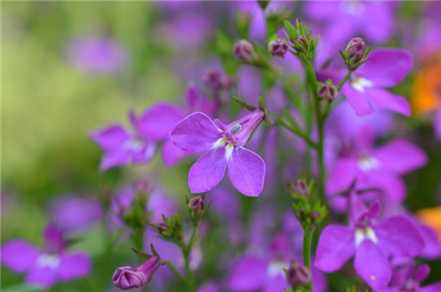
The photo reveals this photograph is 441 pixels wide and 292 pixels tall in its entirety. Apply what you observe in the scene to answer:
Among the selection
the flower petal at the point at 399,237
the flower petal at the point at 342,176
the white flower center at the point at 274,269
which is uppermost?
the flower petal at the point at 342,176

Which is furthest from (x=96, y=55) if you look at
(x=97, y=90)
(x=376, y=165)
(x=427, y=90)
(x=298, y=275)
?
(x=298, y=275)

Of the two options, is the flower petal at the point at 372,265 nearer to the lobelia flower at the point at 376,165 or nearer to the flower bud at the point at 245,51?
the lobelia flower at the point at 376,165

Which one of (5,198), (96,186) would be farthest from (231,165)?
(5,198)

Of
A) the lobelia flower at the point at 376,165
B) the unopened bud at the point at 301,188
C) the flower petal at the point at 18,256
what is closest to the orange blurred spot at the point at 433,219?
the lobelia flower at the point at 376,165

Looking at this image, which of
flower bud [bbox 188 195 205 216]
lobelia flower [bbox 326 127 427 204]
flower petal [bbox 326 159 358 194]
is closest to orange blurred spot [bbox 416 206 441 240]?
lobelia flower [bbox 326 127 427 204]

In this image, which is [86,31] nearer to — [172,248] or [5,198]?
[5,198]

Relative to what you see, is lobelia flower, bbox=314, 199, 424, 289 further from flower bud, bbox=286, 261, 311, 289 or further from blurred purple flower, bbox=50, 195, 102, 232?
blurred purple flower, bbox=50, 195, 102, 232
